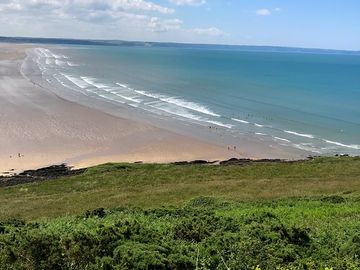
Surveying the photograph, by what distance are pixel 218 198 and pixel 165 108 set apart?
42976mm

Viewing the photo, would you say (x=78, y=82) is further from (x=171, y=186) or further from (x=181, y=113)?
(x=171, y=186)

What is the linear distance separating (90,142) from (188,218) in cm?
3311

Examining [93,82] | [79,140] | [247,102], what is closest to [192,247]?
[79,140]

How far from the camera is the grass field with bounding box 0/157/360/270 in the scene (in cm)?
937

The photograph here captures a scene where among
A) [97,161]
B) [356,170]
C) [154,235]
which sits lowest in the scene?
[97,161]

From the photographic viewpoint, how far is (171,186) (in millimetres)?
27391

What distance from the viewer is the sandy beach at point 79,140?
40688mm

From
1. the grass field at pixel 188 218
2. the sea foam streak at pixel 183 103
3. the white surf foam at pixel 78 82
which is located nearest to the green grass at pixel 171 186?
the grass field at pixel 188 218

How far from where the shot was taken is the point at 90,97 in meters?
71.8

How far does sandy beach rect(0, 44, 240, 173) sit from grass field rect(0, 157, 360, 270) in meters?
7.49

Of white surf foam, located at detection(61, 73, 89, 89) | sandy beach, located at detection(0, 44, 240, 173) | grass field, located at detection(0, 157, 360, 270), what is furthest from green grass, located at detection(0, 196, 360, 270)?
white surf foam, located at detection(61, 73, 89, 89)

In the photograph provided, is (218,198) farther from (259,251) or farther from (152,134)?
(152,134)

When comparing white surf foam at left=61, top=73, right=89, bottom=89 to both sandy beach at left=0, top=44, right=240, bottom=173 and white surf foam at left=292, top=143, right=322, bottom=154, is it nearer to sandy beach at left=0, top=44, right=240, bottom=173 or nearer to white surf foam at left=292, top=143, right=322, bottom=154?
sandy beach at left=0, top=44, right=240, bottom=173

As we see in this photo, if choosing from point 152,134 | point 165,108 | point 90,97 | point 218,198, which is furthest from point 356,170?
point 90,97
